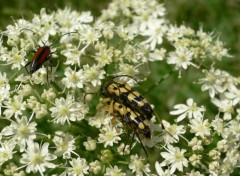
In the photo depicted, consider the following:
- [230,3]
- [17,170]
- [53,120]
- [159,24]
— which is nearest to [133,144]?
[53,120]

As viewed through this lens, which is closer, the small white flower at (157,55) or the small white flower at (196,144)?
the small white flower at (196,144)

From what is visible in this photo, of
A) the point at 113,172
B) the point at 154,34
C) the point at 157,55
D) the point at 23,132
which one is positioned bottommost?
the point at 113,172

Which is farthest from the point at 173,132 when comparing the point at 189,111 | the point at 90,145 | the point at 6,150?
the point at 6,150

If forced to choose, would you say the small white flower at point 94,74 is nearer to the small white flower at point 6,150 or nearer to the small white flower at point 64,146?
the small white flower at point 64,146

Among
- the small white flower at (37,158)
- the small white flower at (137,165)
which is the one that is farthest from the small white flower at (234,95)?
the small white flower at (37,158)

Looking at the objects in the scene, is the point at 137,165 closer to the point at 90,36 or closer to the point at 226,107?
the point at 226,107

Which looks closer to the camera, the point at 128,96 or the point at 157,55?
the point at 128,96
